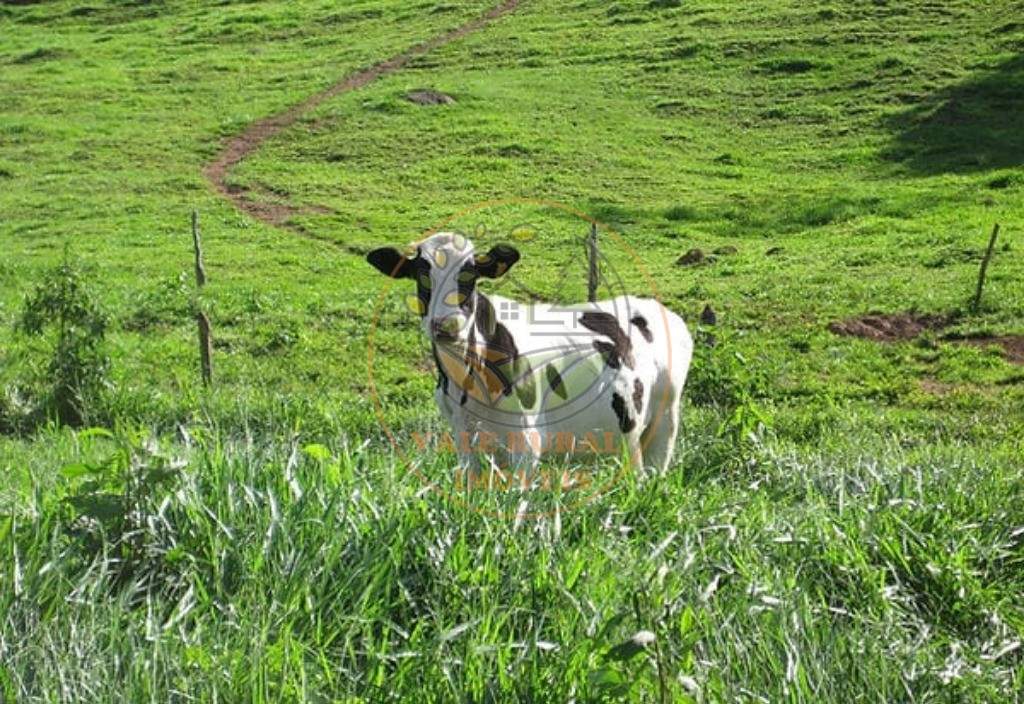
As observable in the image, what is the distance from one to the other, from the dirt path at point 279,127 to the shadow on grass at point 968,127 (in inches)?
719

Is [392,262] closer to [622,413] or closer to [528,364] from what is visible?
[528,364]

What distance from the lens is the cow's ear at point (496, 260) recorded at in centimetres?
617

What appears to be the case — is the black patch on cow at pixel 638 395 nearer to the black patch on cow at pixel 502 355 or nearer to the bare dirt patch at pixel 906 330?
the black patch on cow at pixel 502 355

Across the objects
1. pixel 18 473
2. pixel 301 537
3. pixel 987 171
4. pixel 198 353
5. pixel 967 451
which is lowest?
pixel 987 171

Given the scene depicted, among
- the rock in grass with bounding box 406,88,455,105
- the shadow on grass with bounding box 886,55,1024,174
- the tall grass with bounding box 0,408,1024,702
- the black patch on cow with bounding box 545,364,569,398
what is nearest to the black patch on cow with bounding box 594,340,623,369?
the black patch on cow with bounding box 545,364,569,398

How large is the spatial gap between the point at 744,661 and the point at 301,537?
206 centimetres

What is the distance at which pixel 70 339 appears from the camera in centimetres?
1209

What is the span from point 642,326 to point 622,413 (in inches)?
30.4

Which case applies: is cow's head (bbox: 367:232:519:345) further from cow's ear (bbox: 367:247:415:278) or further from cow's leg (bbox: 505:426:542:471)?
cow's leg (bbox: 505:426:542:471)

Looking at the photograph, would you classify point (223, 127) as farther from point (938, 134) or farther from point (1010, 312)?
point (1010, 312)

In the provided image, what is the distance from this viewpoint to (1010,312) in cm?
1839

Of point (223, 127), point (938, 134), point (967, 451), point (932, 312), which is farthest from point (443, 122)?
point (967, 451)

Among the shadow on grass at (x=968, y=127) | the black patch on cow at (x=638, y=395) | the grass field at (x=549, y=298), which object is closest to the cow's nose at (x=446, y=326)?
the grass field at (x=549, y=298)

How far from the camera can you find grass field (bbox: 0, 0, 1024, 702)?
15.5 feet
